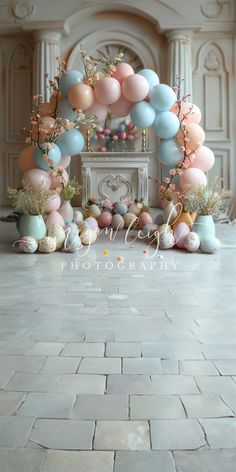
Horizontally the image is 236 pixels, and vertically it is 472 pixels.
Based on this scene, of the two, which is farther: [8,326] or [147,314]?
[147,314]

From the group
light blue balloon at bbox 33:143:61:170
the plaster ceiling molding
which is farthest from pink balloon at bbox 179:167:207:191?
the plaster ceiling molding

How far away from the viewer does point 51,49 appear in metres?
8.75

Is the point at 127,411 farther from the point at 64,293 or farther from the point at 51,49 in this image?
the point at 51,49

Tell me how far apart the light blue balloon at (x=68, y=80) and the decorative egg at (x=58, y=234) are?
1.43 metres

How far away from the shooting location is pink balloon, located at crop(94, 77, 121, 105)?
506cm

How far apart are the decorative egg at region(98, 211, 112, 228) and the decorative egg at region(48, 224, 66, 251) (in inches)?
55.3

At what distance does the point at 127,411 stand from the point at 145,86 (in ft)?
13.4

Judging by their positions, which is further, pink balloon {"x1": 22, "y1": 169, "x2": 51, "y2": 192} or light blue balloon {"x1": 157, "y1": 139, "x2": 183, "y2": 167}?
light blue balloon {"x1": 157, "y1": 139, "x2": 183, "y2": 167}

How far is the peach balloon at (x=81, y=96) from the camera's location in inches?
197

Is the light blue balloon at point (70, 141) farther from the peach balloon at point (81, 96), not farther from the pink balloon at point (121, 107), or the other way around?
the pink balloon at point (121, 107)

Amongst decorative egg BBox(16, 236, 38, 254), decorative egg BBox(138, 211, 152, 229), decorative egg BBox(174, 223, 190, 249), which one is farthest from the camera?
decorative egg BBox(138, 211, 152, 229)

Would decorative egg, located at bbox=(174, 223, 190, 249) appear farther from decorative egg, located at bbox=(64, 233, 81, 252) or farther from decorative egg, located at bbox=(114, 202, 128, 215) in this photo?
decorative egg, located at bbox=(114, 202, 128, 215)

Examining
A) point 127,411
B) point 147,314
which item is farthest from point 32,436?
point 147,314

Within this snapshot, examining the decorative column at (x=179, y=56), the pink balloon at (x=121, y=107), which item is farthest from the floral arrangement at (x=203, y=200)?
the decorative column at (x=179, y=56)
